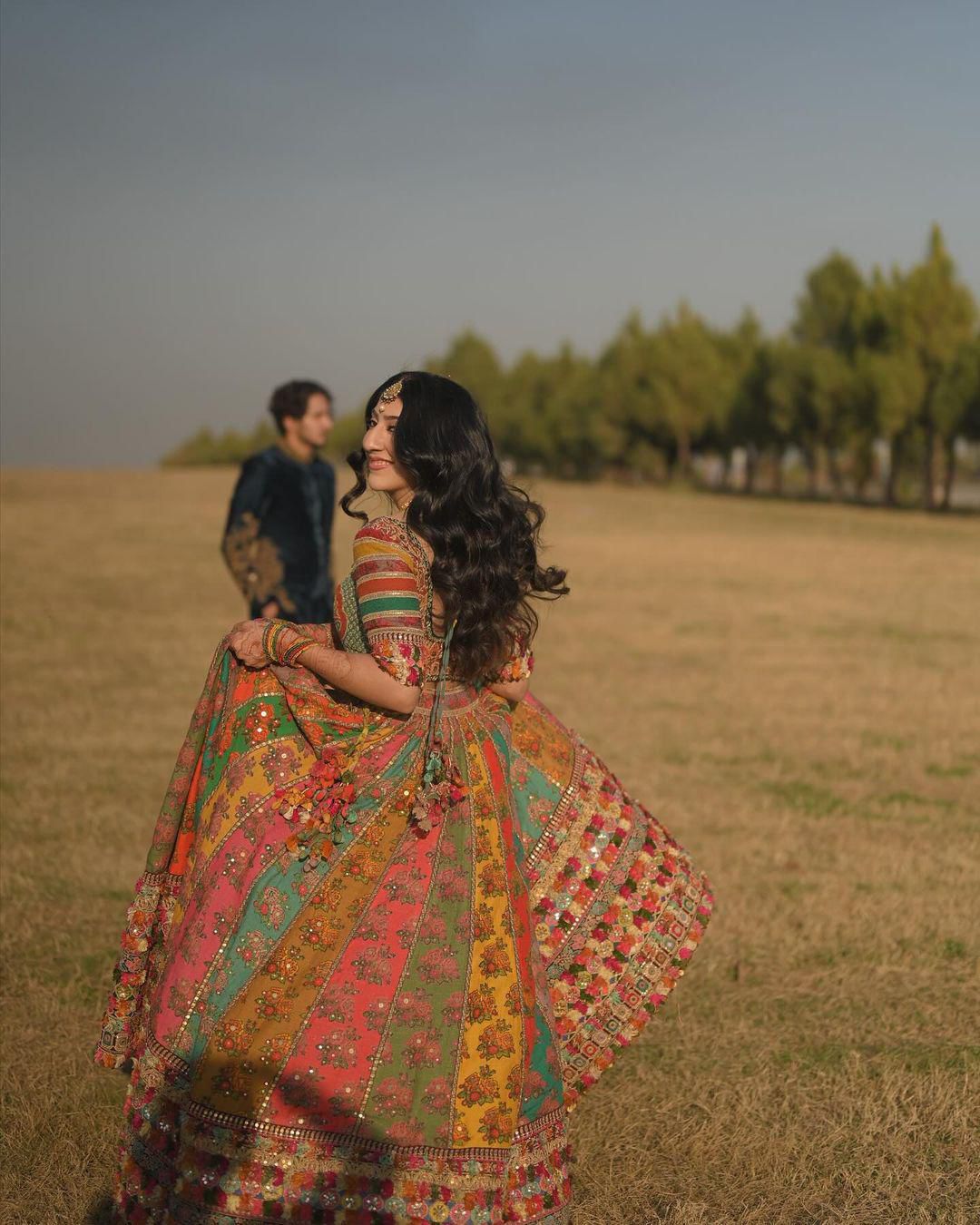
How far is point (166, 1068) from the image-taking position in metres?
3.06

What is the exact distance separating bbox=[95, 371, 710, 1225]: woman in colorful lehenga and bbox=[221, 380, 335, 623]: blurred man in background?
11.9 feet

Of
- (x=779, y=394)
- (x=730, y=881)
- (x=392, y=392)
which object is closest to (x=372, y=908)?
(x=392, y=392)

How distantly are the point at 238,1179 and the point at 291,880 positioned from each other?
62 centimetres

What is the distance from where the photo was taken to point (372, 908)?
3.09m

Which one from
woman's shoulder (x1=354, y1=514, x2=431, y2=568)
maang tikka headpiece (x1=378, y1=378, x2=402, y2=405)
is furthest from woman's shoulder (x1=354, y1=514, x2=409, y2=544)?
maang tikka headpiece (x1=378, y1=378, x2=402, y2=405)

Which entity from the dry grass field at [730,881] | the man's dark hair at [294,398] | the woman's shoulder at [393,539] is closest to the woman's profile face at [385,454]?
the woman's shoulder at [393,539]

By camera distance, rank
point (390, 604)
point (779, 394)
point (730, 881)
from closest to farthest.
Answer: point (390, 604) → point (730, 881) → point (779, 394)

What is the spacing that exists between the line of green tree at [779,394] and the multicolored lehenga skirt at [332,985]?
40.5 m

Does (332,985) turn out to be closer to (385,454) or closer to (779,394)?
(385,454)

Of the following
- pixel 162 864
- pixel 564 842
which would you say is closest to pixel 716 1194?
pixel 564 842

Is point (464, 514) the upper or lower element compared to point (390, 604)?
upper

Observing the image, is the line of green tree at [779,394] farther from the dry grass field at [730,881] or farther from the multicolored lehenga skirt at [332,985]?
the multicolored lehenga skirt at [332,985]

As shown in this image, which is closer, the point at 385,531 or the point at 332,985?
the point at 332,985

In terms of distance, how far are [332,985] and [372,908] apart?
184 mm
